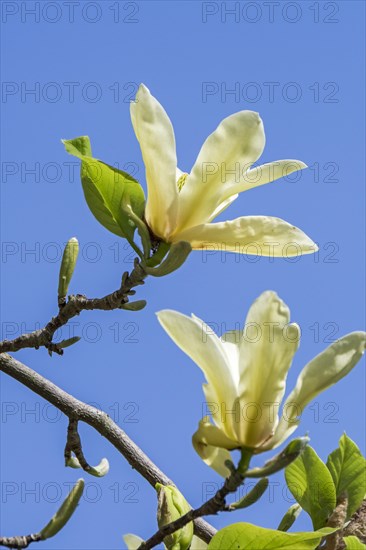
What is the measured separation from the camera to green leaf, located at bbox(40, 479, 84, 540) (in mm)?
1343

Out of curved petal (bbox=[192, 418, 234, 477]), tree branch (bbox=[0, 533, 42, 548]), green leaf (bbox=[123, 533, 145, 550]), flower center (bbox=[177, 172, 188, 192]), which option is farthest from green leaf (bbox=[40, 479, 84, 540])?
flower center (bbox=[177, 172, 188, 192])

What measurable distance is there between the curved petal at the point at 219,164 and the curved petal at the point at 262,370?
340mm

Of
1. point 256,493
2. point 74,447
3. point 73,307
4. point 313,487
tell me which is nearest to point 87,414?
point 74,447

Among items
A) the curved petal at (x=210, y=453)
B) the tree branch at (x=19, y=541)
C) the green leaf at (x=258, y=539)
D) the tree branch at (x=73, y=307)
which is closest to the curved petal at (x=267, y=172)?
the tree branch at (x=73, y=307)

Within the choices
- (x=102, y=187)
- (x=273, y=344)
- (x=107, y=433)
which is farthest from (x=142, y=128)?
(x=107, y=433)

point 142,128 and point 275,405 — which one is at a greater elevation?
point 142,128

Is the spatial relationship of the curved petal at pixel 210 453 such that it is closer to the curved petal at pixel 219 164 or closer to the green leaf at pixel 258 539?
the green leaf at pixel 258 539

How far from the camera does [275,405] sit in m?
1.42

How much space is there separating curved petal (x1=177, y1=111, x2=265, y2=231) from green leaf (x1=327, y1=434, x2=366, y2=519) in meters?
0.51

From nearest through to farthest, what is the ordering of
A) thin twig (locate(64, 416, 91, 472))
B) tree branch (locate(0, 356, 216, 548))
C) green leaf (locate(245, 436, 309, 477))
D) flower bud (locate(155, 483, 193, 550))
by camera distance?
green leaf (locate(245, 436, 309, 477)) < flower bud (locate(155, 483, 193, 550)) < thin twig (locate(64, 416, 91, 472)) < tree branch (locate(0, 356, 216, 548))

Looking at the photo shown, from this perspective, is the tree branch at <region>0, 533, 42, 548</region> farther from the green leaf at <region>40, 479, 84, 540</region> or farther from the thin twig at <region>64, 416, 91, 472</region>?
the thin twig at <region>64, 416, 91, 472</region>

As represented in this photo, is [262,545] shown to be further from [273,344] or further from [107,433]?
[107,433]

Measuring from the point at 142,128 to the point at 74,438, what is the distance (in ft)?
2.30

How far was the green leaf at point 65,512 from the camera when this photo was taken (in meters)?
1.34
